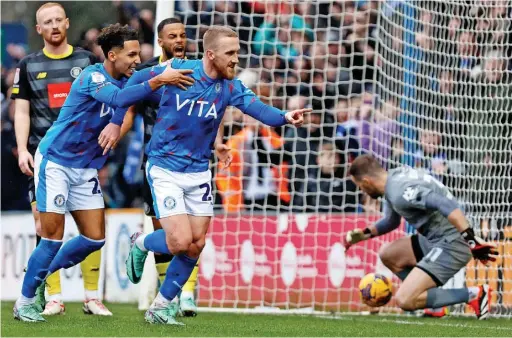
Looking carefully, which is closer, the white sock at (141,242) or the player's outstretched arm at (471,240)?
the white sock at (141,242)

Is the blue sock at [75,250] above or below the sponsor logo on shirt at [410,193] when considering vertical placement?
below

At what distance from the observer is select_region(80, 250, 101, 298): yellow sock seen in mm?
8234

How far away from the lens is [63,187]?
23.8 ft

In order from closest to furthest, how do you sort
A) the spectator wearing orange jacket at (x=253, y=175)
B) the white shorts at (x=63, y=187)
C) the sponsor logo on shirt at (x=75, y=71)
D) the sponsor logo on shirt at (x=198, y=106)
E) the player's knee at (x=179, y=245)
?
1. the player's knee at (x=179, y=245)
2. the sponsor logo on shirt at (x=198, y=106)
3. the white shorts at (x=63, y=187)
4. the sponsor logo on shirt at (x=75, y=71)
5. the spectator wearing orange jacket at (x=253, y=175)

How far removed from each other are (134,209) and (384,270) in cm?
283

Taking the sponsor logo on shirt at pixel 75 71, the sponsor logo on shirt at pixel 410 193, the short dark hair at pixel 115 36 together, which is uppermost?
the short dark hair at pixel 115 36

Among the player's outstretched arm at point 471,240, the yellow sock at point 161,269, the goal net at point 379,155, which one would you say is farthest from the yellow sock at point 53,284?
the player's outstretched arm at point 471,240

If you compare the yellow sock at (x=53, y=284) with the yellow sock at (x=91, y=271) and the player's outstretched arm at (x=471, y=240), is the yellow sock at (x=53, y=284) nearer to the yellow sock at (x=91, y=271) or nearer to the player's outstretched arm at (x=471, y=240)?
the yellow sock at (x=91, y=271)

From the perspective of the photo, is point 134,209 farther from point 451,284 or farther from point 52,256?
point 52,256

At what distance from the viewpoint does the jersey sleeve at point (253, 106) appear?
6961 millimetres

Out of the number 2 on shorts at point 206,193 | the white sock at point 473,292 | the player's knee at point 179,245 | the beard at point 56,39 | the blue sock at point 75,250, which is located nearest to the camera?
the player's knee at point 179,245

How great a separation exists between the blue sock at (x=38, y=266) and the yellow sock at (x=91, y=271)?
3.57ft

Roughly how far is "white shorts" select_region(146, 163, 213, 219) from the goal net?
3.23 m

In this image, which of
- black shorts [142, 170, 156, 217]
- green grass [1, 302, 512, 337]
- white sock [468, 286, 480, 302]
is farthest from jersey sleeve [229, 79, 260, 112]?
white sock [468, 286, 480, 302]
